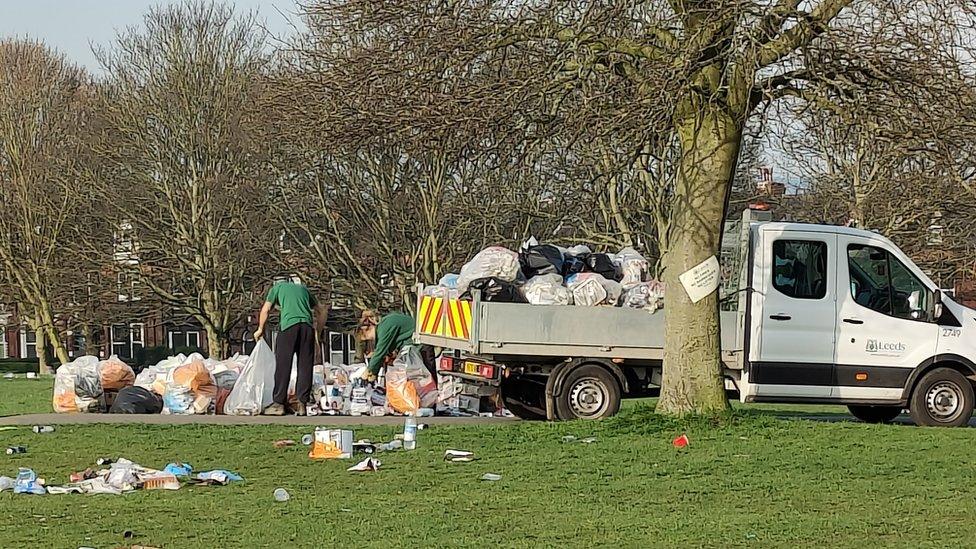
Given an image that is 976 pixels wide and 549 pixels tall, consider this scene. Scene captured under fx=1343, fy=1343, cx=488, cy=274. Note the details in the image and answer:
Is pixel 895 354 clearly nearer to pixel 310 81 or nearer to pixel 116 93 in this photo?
pixel 310 81

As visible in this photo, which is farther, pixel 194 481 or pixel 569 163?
pixel 569 163

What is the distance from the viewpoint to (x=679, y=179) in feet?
45.2

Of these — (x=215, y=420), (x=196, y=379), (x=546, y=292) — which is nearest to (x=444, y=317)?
(x=546, y=292)

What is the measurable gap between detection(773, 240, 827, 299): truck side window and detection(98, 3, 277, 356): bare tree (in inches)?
1093

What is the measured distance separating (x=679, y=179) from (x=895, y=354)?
337 cm

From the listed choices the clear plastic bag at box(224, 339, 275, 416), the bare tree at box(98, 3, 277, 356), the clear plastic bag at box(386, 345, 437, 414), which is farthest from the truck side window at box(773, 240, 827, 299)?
the bare tree at box(98, 3, 277, 356)

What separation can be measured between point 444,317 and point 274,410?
7.44 feet

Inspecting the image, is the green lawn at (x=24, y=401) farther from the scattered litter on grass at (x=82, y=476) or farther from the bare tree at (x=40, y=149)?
the bare tree at (x=40, y=149)

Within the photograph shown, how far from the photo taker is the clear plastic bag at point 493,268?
1515 centimetres

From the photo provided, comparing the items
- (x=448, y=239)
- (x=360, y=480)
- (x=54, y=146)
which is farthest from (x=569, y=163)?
(x=54, y=146)

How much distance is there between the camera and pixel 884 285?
15.0 metres

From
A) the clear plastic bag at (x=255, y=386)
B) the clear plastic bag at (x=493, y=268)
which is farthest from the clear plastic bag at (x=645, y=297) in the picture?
the clear plastic bag at (x=255, y=386)

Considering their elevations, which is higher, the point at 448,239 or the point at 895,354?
the point at 448,239

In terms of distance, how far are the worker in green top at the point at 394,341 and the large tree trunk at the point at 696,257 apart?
4499 millimetres
